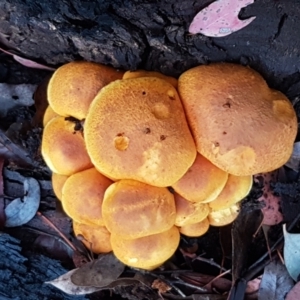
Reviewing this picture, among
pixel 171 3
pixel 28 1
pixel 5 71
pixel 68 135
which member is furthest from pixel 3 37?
pixel 171 3

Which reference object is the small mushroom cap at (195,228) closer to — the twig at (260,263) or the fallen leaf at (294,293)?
the twig at (260,263)

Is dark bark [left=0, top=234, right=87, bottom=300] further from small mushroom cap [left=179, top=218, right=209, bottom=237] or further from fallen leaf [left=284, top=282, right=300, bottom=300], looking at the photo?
fallen leaf [left=284, top=282, right=300, bottom=300]

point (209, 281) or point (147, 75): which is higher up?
point (147, 75)

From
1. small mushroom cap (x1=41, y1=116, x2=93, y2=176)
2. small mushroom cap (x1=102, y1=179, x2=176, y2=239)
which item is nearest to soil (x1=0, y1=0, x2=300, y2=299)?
small mushroom cap (x1=41, y1=116, x2=93, y2=176)

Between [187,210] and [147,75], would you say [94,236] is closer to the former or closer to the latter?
[187,210]

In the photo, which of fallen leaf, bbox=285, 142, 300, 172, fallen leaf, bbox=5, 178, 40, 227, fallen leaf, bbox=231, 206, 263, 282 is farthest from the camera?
fallen leaf, bbox=5, 178, 40, 227

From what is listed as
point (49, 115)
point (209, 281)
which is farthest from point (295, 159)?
point (49, 115)
